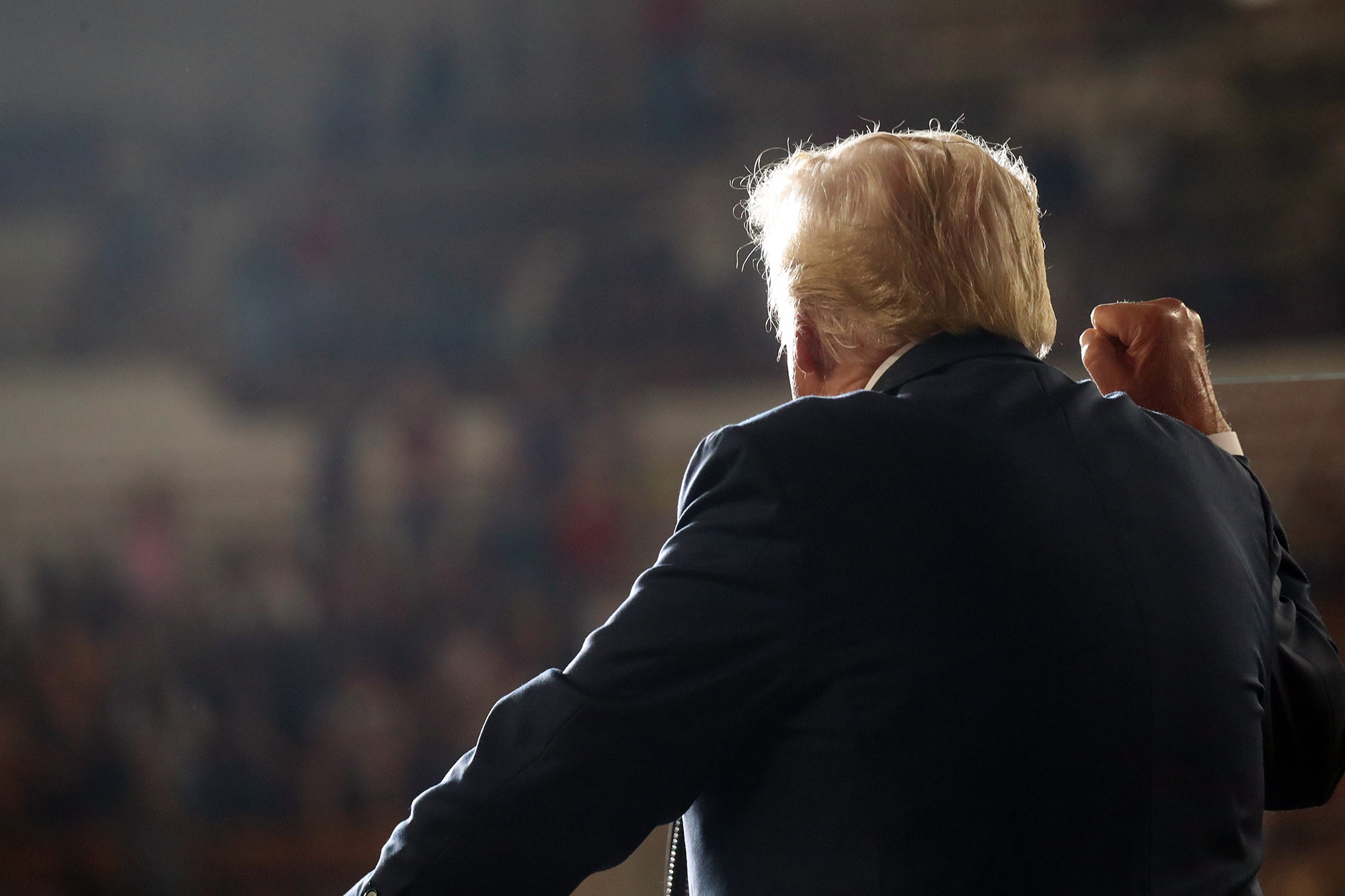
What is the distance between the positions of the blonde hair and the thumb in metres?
0.25

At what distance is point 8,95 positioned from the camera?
5.97 ft

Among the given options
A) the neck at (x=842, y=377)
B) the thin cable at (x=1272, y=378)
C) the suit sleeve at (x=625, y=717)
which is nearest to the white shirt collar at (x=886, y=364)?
the neck at (x=842, y=377)

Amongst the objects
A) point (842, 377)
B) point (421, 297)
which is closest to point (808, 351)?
point (842, 377)

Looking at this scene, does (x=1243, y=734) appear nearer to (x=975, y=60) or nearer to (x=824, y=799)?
(x=824, y=799)

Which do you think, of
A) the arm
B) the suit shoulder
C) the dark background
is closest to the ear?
the suit shoulder

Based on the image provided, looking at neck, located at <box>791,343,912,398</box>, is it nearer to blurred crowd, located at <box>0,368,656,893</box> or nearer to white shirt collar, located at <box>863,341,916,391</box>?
white shirt collar, located at <box>863,341,916,391</box>

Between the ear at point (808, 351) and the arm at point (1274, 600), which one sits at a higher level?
the ear at point (808, 351)

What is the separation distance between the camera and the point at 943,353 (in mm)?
606

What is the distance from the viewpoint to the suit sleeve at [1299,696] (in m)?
0.67

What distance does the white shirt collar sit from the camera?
63 cm

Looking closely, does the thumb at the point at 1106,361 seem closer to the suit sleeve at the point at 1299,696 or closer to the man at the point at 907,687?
the suit sleeve at the point at 1299,696

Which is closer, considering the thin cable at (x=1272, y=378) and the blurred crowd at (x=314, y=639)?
the thin cable at (x=1272, y=378)

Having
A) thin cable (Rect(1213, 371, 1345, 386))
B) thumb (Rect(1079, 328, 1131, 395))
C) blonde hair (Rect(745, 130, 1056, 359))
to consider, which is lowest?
thin cable (Rect(1213, 371, 1345, 386))

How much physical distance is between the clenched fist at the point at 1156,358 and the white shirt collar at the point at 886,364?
30cm
